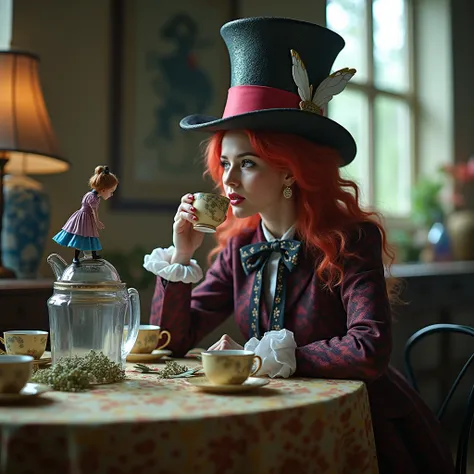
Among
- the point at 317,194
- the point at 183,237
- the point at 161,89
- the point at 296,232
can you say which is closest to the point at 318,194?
the point at 317,194

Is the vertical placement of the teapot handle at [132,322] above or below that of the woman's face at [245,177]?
below

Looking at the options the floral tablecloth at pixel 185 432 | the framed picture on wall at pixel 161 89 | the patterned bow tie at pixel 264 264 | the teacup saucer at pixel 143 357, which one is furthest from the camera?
the framed picture on wall at pixel 161 89

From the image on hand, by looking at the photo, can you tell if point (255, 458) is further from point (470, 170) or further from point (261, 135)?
point (470, 170)

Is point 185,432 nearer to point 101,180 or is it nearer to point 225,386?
point 225,386

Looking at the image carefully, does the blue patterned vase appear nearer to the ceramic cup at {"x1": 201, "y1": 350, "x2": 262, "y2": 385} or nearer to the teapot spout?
the teapot spout

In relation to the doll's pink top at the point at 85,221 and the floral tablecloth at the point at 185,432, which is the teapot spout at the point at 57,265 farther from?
the floral tablecloth at the point at 185,432

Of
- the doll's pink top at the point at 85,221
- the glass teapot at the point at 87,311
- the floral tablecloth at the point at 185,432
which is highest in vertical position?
the doll's pink top at the point at 85,221

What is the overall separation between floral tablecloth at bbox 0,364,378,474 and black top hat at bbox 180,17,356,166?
685mm

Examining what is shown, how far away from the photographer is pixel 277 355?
1509 millimetres

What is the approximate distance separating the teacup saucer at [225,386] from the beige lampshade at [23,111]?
1297mm

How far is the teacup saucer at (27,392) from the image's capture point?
3.82 ft

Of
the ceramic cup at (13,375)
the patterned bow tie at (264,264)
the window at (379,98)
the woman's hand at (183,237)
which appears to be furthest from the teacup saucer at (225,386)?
the window at (379,98)

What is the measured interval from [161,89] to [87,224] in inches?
68.8

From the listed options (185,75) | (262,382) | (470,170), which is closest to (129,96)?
(185,75)
